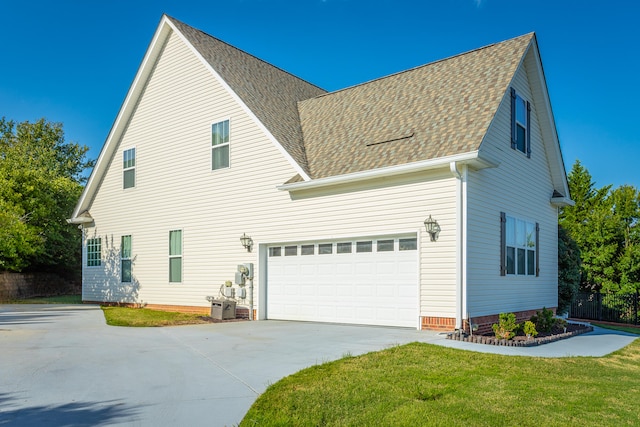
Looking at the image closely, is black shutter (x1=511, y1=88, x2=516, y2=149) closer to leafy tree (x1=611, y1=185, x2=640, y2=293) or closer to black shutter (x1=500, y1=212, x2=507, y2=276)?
black shutter (x1=500, y1=212, x2=507, y2=276)

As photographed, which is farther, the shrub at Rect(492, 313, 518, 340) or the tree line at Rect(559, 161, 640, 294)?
the tree line at Rect(559, 161, 640, 294)

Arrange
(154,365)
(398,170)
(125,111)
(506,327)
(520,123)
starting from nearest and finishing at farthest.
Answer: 1. (154,365)
2. (506,327)
3. (398,170)
4. (520,123)
5. (125,111)

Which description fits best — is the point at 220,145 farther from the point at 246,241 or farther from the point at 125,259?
the point at 125,259

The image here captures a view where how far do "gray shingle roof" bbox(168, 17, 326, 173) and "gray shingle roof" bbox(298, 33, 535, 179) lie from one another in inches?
23.7

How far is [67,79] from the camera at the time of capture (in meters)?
28.2

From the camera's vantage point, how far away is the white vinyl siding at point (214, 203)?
11430mm

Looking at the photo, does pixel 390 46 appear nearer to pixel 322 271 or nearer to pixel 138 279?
pixel 322 271

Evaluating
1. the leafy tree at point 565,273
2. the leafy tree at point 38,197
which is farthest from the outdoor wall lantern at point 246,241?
the leafy tree at point 38,197

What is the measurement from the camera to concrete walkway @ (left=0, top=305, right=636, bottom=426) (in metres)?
5.26

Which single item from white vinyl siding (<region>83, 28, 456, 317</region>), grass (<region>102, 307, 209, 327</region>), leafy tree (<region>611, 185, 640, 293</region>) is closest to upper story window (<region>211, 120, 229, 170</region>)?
white vinyl siding (<region>83, 28, 456, 317</region>)

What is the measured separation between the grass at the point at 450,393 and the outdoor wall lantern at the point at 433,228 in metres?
3.49

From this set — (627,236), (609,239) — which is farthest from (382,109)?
(627,236)

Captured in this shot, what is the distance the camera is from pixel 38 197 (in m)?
23.4

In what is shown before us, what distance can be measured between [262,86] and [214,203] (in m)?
4.22
